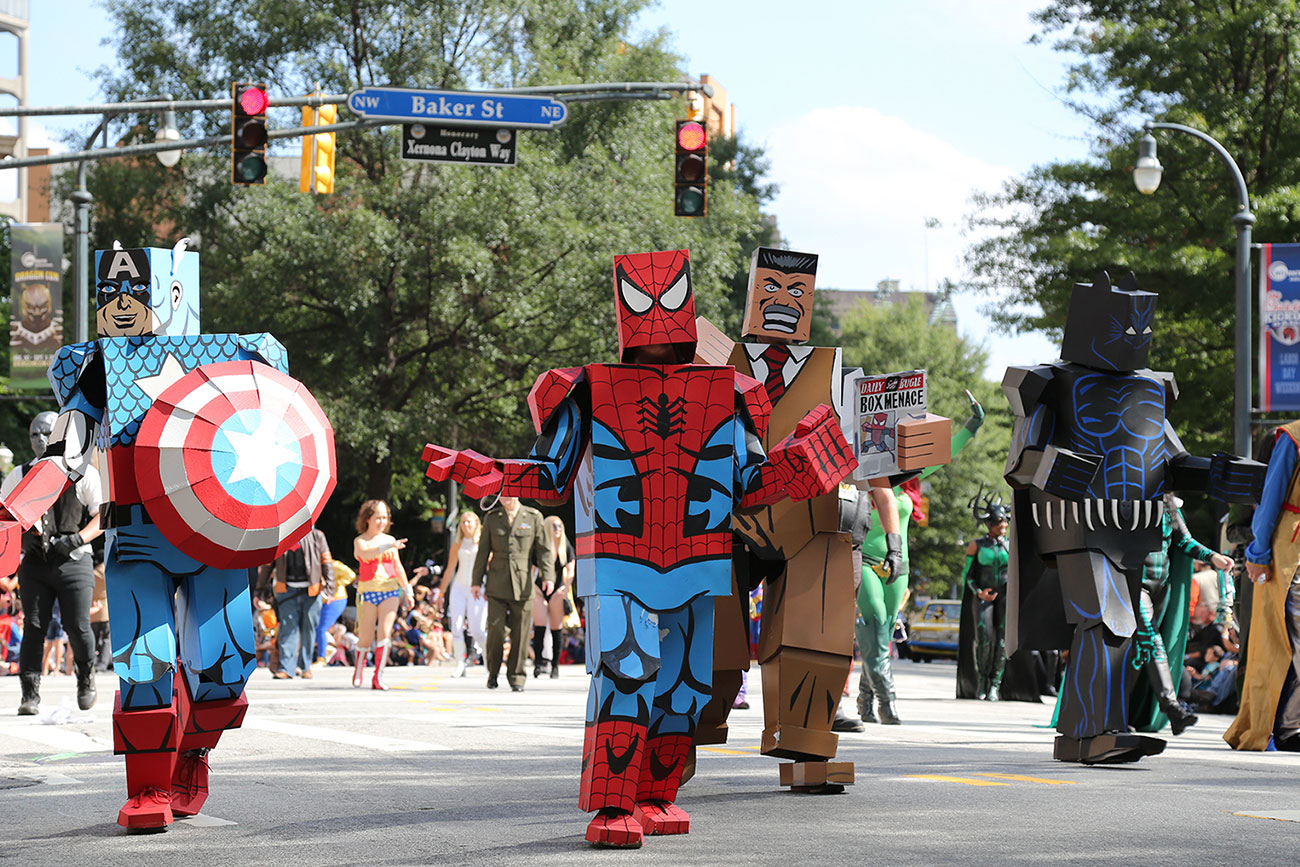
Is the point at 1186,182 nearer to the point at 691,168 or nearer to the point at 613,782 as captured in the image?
the point at 691,168

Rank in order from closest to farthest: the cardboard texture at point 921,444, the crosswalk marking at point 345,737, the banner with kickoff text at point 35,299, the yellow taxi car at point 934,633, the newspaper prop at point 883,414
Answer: the cardboard texture at point 921,444
the newspaper prop at point 883,414
the crosswalk marking at point 345,737
the banner with kickoff text at point 35,299
the yellow taxi car at point 934,633

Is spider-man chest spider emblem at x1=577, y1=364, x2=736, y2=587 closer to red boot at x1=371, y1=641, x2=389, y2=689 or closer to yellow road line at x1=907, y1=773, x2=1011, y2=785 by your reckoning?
yellow road line at x1=907, y1=773, x2=1011, y2=785

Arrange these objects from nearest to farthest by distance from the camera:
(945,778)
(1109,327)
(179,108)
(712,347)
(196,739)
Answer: (196,739), (712,347), (945,778), (1109,327), (179,108)

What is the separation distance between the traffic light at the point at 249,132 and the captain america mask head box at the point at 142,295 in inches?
396

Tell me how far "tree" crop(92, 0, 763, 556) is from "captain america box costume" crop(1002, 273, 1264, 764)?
22.5 metres

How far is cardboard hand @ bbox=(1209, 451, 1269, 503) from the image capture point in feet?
29.4

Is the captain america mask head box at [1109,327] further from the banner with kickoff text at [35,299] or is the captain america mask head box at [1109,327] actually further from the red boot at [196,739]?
the banner with kickoff text at [35,299]

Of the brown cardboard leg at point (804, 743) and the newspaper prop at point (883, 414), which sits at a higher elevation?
the newspaper prop at point (883, 414)

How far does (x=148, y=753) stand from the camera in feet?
22.5

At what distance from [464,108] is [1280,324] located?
9180mm

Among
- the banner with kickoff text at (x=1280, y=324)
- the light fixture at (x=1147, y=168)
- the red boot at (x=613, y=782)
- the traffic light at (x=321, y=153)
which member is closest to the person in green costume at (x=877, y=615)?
the red boot at (x=613, y=782)

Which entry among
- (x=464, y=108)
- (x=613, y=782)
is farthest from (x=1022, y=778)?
(x=464, y=108)

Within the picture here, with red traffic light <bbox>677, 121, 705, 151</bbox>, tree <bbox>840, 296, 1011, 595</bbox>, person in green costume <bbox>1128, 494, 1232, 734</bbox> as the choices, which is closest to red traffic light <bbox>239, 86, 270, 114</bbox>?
red traffic light <bbox>677, 121, 705, 151</bbox>

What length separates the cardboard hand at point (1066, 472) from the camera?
889 cm
